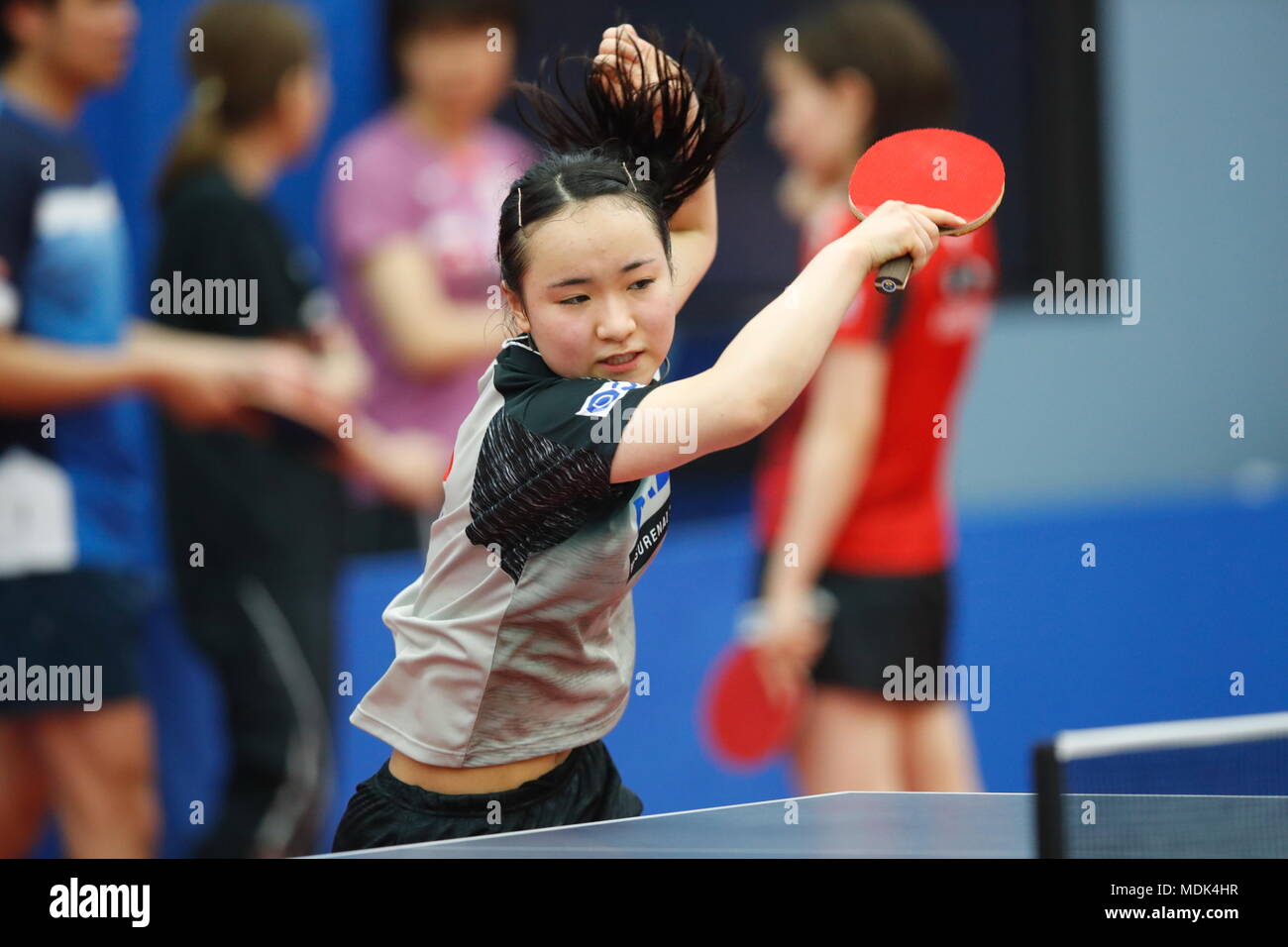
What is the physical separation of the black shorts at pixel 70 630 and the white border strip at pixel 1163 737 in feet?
9.76

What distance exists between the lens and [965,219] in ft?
8.38

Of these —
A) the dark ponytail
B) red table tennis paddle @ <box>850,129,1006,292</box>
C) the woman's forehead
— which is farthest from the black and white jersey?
red table tennis paddle @ <box>850,129,1006,292</box>

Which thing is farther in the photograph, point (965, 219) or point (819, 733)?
point (819, 733)

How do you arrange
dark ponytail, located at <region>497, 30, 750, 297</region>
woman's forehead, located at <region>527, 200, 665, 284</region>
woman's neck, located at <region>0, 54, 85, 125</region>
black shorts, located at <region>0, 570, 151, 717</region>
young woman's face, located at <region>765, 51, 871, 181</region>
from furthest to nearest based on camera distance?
young woman's face, located at <region>765, 51, 871, 181</region>, woman's neck, located at <region>0, 54, 85, 125</region>, black shorts, located at <region>0, 570, 151, 717</region>, dark ponytail, located at <region>497, 30, 750, 297</region>, woman's forehead, located at <region>527, 200, 665, 284</region>

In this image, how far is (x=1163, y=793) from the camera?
2717mm

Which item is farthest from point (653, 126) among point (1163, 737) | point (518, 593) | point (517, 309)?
point (1163, 737)

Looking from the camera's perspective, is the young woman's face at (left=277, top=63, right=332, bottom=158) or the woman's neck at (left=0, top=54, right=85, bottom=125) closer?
the woman's neck at (left=0, top=54, right=85, bottom=125)

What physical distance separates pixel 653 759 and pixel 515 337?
2816mm

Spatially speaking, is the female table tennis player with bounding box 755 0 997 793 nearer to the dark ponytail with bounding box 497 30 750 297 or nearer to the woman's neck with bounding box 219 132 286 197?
the woman's neck with bounding box 219 132 286 197

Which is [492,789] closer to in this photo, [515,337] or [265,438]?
[515,337]

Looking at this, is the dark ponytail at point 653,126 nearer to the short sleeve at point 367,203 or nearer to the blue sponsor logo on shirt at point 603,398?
the blue sponsor logo on shirt at point 603,398

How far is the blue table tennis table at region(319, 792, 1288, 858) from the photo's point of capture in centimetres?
254

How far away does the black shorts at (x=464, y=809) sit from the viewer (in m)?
2.71
